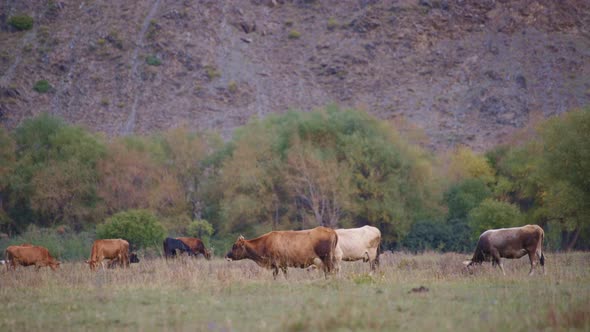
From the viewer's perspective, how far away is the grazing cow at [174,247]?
3862 cm

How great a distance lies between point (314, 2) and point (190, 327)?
85.3 meters

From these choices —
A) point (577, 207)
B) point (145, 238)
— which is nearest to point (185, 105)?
point (145, 238)

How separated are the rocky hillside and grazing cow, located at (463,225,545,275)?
46.0m

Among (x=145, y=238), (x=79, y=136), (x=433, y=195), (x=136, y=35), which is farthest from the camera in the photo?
(x=136, y=35)

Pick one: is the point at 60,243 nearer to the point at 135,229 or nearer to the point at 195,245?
the point at 135,229

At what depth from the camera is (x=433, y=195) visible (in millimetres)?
52156

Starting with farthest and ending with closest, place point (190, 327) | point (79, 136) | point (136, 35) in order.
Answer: point (136, 35)
point (79, 136)
point (190, 327)

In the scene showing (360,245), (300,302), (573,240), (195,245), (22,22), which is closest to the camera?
(300,302)

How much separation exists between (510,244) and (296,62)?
63178 millimetres

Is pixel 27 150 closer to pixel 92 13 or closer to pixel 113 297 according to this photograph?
pixel 92 13

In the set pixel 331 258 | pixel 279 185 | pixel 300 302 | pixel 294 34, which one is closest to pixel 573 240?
pixel 279 185

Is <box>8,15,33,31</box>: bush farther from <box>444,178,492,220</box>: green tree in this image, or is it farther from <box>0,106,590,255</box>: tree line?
<box>444,178,492,220</box>: green tree

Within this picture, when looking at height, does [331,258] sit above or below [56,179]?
below

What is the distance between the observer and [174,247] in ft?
128
